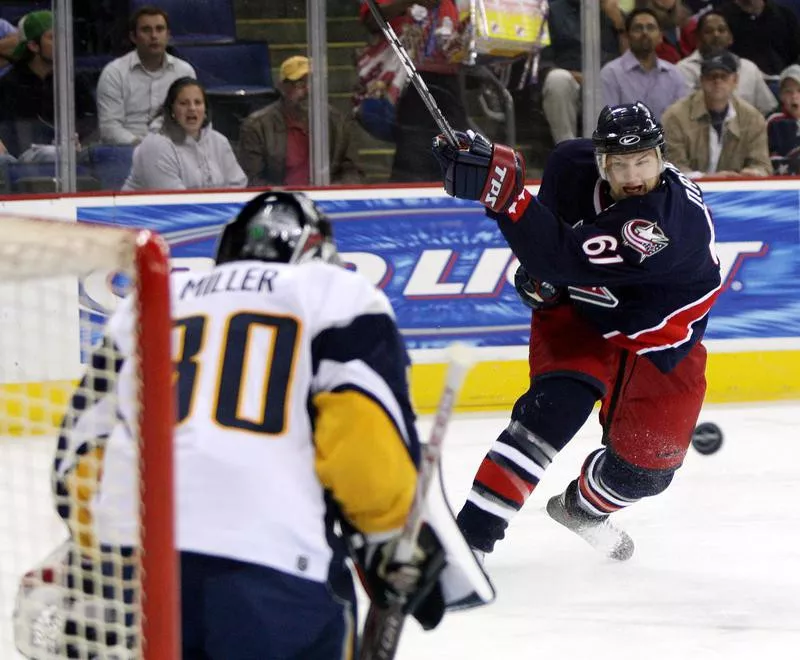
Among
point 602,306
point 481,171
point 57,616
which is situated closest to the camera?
point 57,616

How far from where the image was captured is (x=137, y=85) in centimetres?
535

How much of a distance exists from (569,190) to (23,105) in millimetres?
2489

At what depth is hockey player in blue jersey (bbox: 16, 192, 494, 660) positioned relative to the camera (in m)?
1.65

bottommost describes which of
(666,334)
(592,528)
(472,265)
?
(592,528)

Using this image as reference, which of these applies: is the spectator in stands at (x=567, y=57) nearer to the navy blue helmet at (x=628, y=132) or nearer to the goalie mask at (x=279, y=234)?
the navy blue helmet at (x=628, y=132)

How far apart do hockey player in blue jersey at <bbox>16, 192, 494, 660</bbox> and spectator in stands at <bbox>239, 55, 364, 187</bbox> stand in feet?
12.3

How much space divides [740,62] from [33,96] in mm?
2662

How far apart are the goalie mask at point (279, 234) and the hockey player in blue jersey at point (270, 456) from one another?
0.05 meters

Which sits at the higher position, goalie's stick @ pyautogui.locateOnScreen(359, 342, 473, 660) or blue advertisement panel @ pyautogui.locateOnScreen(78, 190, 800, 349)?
goalie's stick @ pyautogui.locateOnScreen(359, 342, 473, 660)

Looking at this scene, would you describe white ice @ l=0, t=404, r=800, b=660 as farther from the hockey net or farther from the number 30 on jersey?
the number 30 on jersey

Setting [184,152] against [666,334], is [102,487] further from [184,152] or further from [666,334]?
[184,152]

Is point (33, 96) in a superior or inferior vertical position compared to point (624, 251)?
superior

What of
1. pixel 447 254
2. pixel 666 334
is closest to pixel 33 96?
pixel 447 254

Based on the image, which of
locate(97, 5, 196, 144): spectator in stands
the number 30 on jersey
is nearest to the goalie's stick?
the number 30 on jersey
